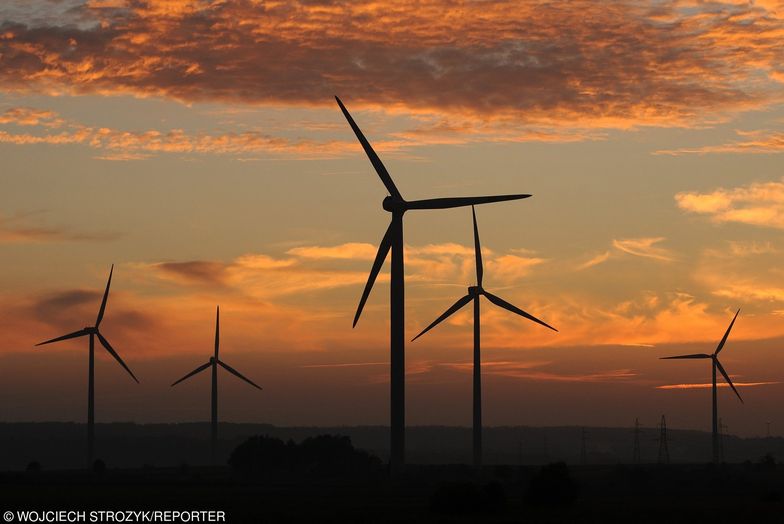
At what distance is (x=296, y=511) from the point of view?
282 ft

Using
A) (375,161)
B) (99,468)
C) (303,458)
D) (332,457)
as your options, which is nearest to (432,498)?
(375,161)

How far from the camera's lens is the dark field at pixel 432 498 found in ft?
272

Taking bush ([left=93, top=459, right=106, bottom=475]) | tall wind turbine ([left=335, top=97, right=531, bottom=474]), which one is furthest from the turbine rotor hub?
bush ([left=93, top=459, right=106, bottom=475])

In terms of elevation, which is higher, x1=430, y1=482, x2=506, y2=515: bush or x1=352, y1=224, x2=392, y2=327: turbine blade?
x1=352, y1=224, x2=392, y2=327: turbine blade

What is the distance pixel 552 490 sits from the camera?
95.6 meters

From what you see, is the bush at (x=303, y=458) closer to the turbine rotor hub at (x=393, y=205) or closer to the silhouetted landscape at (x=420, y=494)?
the silhouetted landscape at (x=420, y=494)

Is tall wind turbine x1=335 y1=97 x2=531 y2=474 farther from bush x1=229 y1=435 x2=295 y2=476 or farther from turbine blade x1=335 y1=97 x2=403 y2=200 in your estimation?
bush x1=229 y1=435 x2=295 y2=476

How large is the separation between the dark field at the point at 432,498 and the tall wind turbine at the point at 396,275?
5.37m

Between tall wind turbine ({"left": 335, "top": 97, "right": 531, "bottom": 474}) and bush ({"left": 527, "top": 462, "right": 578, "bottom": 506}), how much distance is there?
10.1m

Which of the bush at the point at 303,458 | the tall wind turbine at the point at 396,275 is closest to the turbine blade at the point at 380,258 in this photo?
the tall wind turbine at the point at 396,275

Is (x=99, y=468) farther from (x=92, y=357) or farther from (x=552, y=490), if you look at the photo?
(x=552, y=490)

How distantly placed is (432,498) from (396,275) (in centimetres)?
1687

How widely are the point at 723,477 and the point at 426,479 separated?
3541cm

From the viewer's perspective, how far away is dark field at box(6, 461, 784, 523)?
82.9 meters
